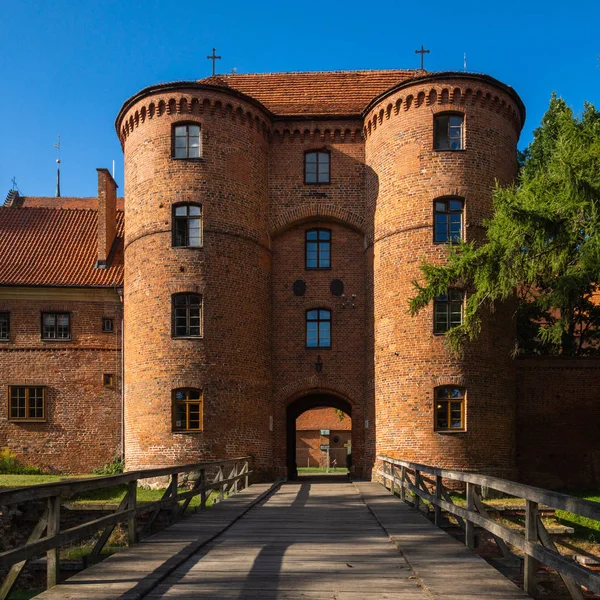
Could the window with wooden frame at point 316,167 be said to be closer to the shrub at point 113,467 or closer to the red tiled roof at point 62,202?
the shrub at point 113,467

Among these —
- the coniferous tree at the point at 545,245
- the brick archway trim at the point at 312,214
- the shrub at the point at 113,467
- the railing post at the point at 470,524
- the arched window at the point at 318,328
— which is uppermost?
the brick archway trim at the point at 312,214

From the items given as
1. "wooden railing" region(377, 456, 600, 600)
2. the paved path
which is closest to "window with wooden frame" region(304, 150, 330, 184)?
the paved path

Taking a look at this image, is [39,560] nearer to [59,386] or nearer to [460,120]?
[59,386]

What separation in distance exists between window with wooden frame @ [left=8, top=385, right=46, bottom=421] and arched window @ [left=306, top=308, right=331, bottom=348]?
9392mm

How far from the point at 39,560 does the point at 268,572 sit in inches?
257

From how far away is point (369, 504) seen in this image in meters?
14.3

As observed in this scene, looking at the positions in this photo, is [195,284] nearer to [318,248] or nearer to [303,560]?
[318,248]

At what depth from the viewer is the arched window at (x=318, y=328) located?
24047 millimetres

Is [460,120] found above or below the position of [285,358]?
above

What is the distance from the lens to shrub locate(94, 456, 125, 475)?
2518cm

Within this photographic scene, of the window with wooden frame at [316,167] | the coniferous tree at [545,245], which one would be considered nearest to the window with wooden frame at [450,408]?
the coniferous tree at [545,245]

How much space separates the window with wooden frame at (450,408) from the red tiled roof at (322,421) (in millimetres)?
27731

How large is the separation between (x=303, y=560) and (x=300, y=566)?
36 centimetres

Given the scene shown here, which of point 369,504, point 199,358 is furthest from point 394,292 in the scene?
point 369,504
